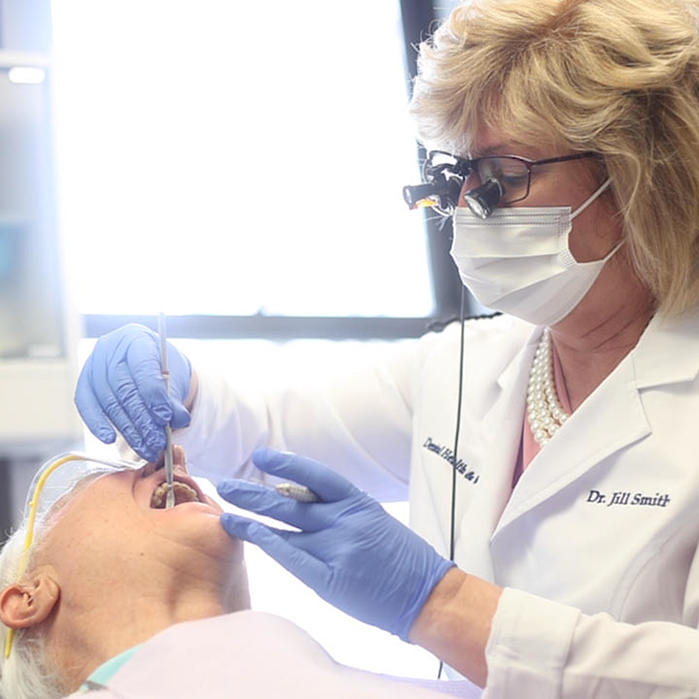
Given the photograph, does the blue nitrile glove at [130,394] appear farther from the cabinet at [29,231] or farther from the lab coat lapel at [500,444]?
the cabinet at [29,231]

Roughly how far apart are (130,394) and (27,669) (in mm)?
415

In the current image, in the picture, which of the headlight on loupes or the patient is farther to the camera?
the headlight on loupes

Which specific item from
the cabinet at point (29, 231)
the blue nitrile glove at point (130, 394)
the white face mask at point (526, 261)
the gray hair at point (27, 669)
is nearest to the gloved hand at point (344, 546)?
the blue nitrile glove at point (130, 394)

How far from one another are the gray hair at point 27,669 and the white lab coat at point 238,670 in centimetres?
21

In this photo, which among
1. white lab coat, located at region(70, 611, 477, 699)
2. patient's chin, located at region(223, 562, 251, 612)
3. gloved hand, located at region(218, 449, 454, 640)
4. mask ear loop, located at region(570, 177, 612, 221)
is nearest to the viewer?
white lab coat, located at region(70, 611, 477, 699)

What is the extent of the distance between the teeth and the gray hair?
22 cm

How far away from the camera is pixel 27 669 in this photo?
1455 mm

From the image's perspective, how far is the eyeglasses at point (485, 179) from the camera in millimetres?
1624

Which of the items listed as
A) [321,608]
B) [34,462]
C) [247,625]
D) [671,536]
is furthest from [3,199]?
[671,536]

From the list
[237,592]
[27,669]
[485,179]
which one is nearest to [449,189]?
[485,179]

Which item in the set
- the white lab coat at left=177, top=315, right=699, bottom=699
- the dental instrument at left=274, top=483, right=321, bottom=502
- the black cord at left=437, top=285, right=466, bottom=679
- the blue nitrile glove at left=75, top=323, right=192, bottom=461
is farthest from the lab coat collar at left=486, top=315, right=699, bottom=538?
the blue nitrile glove at left=75, top=323, right=192, bottom=461

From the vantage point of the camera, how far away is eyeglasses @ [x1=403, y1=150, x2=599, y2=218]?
1624 mm

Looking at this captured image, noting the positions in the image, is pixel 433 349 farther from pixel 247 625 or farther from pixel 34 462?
pixel 34 462

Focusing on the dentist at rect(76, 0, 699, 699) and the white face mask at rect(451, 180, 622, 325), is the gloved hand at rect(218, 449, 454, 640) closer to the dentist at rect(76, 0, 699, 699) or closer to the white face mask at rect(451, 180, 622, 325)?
the dentist at rect(76, 0, 699, 699)
